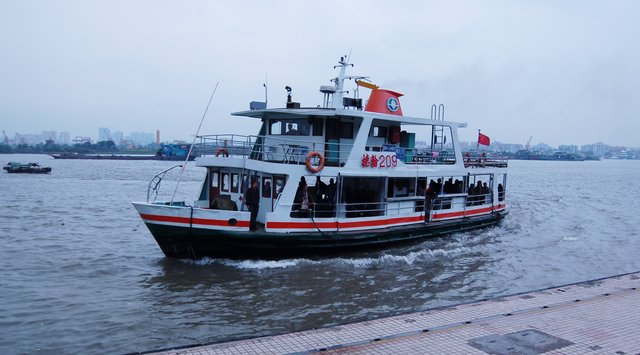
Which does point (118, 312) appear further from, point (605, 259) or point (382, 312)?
point (605, 259)

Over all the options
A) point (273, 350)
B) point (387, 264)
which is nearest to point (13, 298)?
point (273, 350)

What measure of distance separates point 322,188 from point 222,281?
529cm

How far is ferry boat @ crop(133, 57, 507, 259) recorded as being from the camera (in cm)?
1555

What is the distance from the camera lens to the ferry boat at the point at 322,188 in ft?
51.0

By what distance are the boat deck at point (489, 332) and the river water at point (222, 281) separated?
4.03 ft

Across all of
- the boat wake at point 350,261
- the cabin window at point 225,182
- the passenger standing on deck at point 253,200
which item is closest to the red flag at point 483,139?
the boat wake at point 350,261

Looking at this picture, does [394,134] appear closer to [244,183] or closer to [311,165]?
[311,165]

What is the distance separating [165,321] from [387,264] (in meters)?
7.74

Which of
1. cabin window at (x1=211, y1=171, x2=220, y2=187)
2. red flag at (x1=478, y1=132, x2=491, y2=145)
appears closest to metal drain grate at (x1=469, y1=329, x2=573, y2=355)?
cabin window at (x1=211, y1=171, x2=220, y2=187)

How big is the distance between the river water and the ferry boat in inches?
28.4

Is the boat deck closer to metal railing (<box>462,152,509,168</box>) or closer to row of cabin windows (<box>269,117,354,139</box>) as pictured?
row of cabin windows (<box>269,117,354,139</box>)

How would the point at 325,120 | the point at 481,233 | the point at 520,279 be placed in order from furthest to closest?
the point at 481,233
the point at 325,120
the point at 520,279

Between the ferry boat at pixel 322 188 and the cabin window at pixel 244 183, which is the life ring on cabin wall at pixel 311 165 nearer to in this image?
the ferry boat at pixel 322 188

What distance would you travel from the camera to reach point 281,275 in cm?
1504
